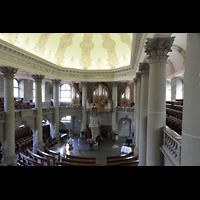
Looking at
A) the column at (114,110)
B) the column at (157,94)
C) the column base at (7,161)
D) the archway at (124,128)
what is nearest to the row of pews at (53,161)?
the column base at (7,161)

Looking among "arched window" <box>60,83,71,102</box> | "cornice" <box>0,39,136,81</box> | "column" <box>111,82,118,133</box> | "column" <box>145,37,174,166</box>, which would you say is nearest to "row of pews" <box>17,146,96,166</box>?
"column" <box>145,37,174,166</box>

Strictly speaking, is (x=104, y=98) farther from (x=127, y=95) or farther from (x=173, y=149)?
(x=173, y=149)

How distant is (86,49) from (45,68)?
6.28 meters

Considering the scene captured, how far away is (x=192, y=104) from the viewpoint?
Answer: 2.34m

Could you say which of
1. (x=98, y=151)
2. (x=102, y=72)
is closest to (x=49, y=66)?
(x=102, y=72)

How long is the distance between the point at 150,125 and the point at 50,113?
1382 centimetres

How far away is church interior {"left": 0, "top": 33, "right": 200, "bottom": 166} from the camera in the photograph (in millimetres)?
4047

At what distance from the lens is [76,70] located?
17938mm

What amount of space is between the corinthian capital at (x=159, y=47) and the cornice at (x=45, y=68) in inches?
385

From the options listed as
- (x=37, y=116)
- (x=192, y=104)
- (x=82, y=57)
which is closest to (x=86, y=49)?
(x=82, y=57)

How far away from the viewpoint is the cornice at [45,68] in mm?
9938

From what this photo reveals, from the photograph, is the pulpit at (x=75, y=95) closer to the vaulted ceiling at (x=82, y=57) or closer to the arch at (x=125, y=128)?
the vaulted ceiling at (x=82, y=57)
